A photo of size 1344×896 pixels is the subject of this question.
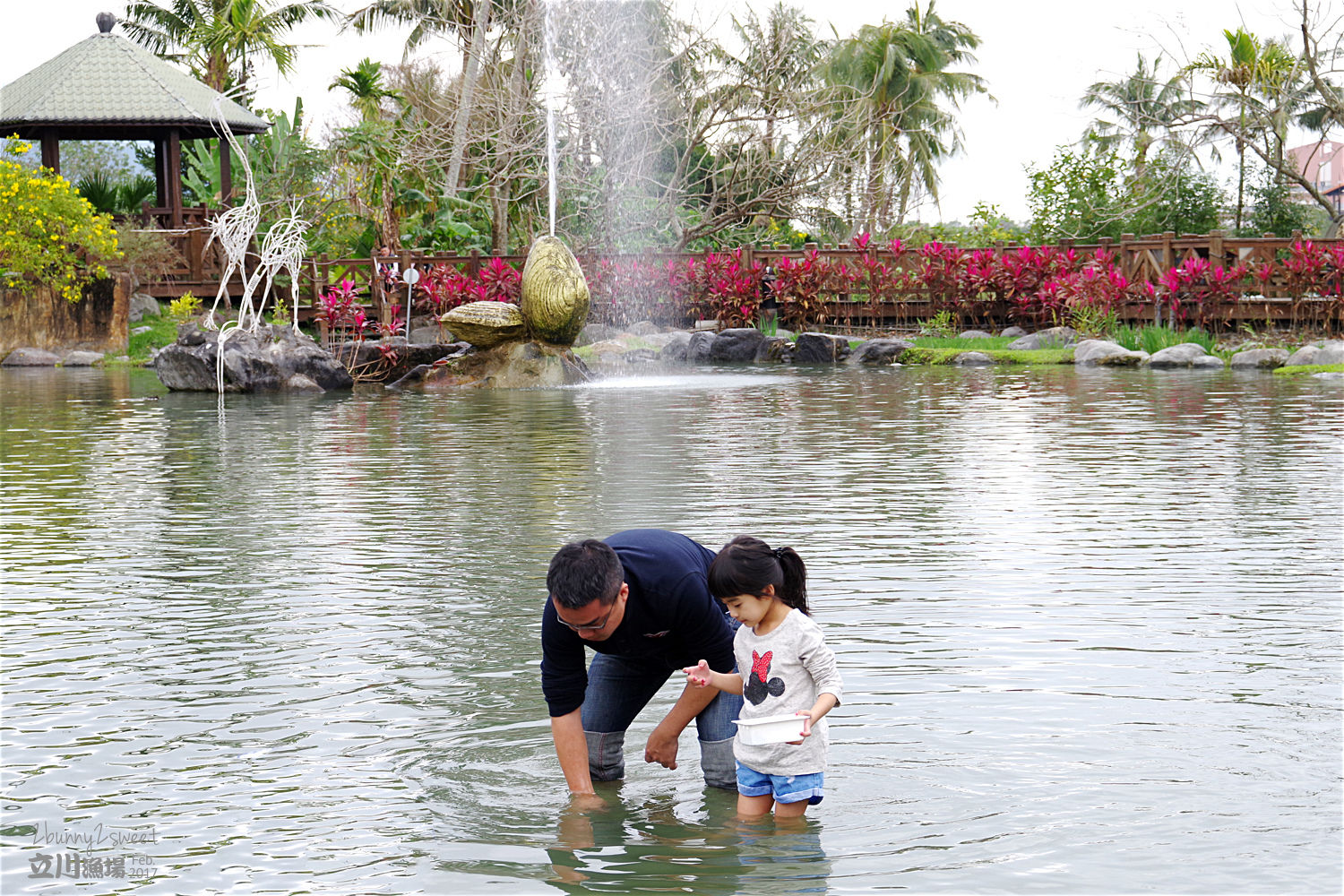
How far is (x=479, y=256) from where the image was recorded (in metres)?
28.9

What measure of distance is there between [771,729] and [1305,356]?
20499mm

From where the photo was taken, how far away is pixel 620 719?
4855 mm

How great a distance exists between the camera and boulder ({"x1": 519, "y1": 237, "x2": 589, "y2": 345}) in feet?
72.4

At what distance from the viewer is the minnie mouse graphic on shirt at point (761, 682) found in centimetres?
433

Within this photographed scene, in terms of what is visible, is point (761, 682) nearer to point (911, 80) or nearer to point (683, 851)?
point (683, 851)

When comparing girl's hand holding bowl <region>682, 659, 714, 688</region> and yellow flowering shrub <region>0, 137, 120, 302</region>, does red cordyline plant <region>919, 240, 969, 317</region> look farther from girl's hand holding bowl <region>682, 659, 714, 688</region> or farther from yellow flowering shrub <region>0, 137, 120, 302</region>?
girl's hand holding bowl <region>682, 659, 714, 688</region>

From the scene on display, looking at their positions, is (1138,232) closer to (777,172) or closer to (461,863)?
(777,172)

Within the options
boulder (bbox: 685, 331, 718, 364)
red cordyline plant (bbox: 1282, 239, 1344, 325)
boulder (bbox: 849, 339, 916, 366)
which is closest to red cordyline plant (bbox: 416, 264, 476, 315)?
boulder (bbox: 685, 331, 718, 364)

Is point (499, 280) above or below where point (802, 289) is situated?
above

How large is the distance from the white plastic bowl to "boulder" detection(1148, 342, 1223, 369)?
2056 cm

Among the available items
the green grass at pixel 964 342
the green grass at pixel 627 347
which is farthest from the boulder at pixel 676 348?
the green grass at pixel 964 342

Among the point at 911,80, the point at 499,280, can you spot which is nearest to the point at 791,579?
the point at 499,280

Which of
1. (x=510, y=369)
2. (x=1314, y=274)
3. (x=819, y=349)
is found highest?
(x=1314, y=274)

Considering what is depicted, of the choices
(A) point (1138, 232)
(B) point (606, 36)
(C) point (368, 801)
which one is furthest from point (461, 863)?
(A) point (1138, 232)
